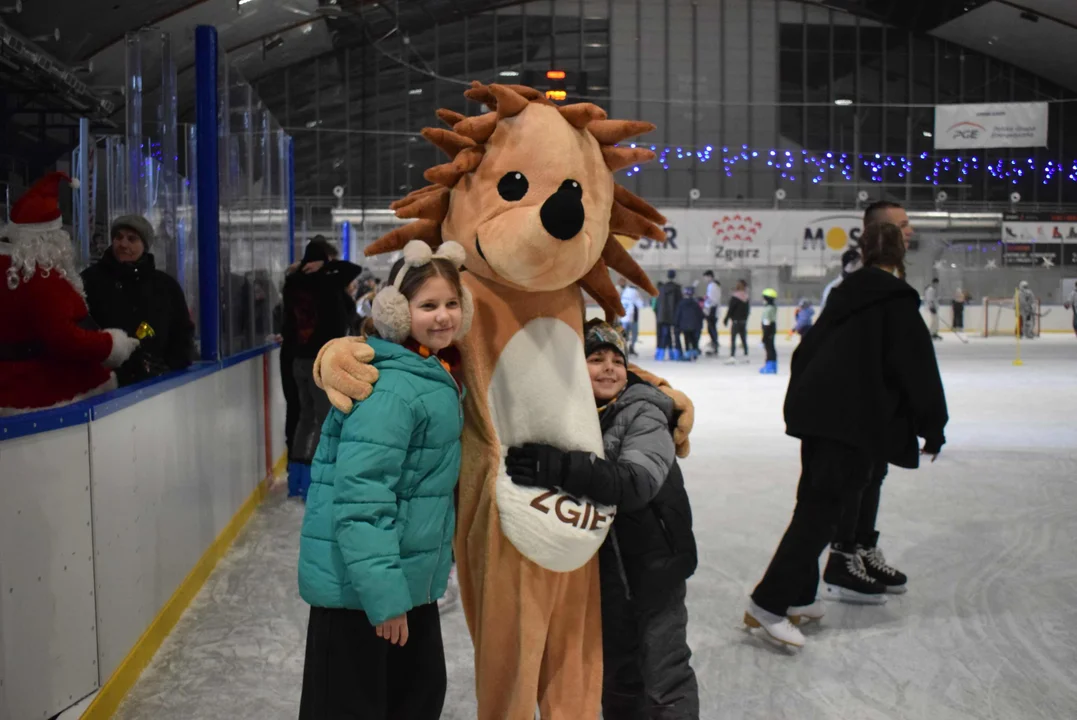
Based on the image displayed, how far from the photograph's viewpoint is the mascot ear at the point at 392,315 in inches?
62.4

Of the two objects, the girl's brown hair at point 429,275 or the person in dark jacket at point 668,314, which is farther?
the person in dark jacket at point 668,314

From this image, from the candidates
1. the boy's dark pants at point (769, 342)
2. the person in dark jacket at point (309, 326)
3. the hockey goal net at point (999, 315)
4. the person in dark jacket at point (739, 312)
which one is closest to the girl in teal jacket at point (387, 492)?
the person in dark jacket at point (309, 326)

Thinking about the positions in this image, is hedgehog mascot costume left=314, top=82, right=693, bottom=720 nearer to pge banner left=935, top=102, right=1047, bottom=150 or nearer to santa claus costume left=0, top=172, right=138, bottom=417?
santa claus costume left=0, top=172, right=138, bottom=417

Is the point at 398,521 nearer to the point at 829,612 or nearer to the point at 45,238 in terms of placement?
the point at 45,238

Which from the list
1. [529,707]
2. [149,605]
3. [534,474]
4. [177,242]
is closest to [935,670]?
[529,707]

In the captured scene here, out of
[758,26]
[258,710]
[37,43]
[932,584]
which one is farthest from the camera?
[758,26]

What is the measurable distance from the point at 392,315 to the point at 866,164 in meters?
20.1

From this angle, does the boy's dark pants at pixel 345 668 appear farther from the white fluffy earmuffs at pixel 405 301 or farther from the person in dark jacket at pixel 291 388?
the person in dark jacket at pixel 291 388

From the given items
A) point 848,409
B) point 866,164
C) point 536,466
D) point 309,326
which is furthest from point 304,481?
point 866,164

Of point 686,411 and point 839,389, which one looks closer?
point 686,411

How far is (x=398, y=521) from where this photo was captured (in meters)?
1.57

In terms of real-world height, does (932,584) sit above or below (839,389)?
below

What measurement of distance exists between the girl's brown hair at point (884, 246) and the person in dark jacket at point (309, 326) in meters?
2.57

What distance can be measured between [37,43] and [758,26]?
624 inches
